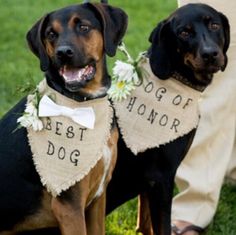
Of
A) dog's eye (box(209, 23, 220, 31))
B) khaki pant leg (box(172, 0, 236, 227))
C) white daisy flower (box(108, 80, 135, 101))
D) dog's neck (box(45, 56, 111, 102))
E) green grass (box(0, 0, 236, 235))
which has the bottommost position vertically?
green grass (box(0, 0, 236, 235))

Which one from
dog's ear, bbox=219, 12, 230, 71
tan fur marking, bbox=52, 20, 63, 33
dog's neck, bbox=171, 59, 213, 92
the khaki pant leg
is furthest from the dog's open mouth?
the khaki pant leg

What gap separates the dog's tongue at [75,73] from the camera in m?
4.31

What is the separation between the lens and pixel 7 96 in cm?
791

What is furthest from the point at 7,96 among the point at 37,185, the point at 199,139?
the point at 37,185

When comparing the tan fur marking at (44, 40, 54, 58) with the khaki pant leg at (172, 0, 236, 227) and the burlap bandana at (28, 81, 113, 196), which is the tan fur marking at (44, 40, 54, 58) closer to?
the burlap bandana at (28, 81, 113, 196)

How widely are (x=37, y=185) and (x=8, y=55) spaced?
17.1ft

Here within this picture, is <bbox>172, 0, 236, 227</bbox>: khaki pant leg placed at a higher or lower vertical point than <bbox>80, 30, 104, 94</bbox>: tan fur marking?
lower

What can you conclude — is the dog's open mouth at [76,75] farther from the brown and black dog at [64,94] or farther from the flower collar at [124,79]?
the flower collar at [124,79]

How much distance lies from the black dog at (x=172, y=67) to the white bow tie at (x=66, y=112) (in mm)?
510

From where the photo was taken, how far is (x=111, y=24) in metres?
4.45

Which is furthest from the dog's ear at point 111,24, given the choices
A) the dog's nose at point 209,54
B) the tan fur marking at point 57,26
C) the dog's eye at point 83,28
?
the dog's nose at point 209,54

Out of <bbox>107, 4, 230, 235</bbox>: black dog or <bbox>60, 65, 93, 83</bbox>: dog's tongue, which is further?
<bbox>107, 4, 230, 235</bbox>: black dog

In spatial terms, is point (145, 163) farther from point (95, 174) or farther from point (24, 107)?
point (24, 107)

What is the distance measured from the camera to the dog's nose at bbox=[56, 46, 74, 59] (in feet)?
13.8
